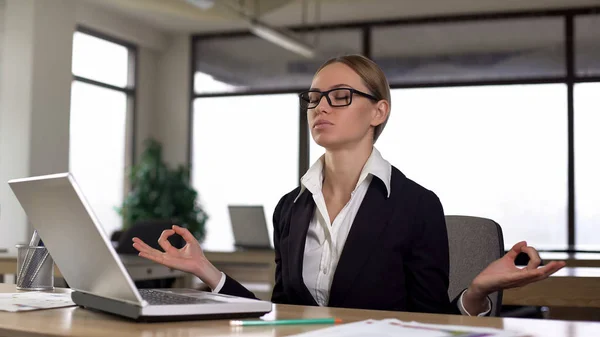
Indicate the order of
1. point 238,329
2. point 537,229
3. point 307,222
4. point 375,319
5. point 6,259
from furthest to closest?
point 537,229 → point 6,259 → point 307,222 → point 375,319 → point 238,329

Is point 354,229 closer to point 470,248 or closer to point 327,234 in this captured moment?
point 327,234

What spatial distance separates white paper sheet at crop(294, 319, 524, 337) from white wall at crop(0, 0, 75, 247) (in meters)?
6.46

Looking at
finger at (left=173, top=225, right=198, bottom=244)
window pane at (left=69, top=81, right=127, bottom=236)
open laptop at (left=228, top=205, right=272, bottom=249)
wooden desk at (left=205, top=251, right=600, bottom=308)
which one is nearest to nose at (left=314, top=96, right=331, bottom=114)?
finger at (left=173, top=225, right=198, bottom=244)

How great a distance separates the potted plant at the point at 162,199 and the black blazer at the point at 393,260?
24.0ft

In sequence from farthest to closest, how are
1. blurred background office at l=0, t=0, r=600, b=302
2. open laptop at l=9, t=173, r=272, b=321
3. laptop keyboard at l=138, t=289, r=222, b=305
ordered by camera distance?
1. blurred background office at l=0, t=0, r=600, b=302
2. laptop keyboard at l=138, t=289, r=222, b=305
3. open laptop at l=9, t=173, r=272, b=321

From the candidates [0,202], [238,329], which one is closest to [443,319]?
[238,329]

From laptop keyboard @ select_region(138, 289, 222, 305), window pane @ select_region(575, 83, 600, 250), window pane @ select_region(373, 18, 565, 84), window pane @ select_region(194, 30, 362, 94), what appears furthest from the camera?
window pane @ select_region(194, 30, 362, 94)

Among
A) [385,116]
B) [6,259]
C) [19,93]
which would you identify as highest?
[19,93]

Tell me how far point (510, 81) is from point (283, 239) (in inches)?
278

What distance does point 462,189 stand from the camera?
28.4 ft

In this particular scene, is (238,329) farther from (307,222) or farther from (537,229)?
(537,229)

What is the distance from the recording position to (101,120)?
9.16m

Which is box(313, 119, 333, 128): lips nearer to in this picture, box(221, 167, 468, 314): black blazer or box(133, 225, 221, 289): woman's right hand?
box(221, 167, 468, 314): black blazer

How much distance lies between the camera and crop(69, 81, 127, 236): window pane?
8.69 metres
